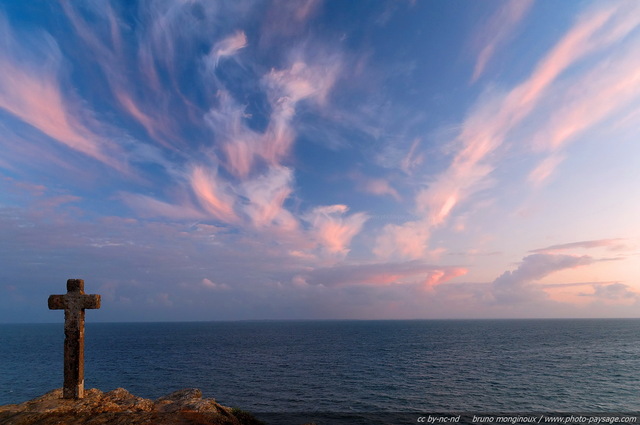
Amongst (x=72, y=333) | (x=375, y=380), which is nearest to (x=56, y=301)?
(x=72, y=333)

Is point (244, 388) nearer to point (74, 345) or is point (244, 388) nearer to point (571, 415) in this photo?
point (74, 345)

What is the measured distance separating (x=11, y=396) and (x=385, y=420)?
180 feet

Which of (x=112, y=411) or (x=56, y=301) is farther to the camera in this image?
(x=56, y=301)

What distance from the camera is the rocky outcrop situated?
1742cm

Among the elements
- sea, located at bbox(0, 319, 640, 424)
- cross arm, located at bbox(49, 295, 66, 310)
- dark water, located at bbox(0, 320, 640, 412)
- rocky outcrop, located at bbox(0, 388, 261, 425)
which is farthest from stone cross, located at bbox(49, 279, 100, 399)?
dark water, located at bbox(0, 320, 640, 412)

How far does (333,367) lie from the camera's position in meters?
71.3

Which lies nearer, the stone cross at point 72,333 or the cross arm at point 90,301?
the stone cross at point 72,333

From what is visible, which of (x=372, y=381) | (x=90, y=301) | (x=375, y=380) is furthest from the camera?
(x=375, y=380)

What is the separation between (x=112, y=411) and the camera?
1875 centimetres

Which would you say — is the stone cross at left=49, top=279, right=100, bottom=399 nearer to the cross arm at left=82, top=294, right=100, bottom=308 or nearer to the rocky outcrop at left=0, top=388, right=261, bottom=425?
the cross arm at left=82, top=294, right=100, bottom=308

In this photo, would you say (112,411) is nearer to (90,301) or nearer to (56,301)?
(90,301)

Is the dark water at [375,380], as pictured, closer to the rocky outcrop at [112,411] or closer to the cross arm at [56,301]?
the rocky outcrop at [112,411]

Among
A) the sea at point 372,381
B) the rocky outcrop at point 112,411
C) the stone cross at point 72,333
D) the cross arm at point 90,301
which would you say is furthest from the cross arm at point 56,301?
the sea at point 372,381

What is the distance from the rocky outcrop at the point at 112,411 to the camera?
17.4 metres
